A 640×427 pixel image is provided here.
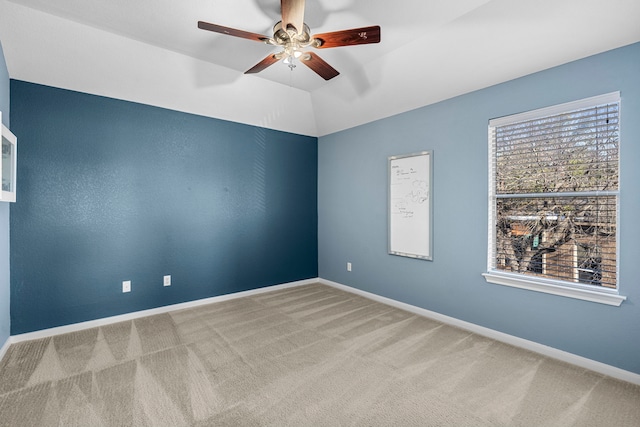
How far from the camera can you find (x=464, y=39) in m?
2.63

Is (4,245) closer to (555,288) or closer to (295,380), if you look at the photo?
(295,380)

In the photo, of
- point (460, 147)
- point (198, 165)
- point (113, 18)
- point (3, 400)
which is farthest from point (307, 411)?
point (113, 18)

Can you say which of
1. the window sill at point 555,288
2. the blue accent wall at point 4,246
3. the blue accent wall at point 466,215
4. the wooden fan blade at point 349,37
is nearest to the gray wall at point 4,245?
the blue accent wall at point 4,246

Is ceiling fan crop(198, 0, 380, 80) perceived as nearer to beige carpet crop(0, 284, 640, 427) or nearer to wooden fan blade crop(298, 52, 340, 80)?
wooden fan blade crop(298, 52, 340, 80)

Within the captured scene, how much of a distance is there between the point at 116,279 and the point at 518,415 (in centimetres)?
384

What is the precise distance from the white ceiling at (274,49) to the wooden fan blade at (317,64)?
0.37 meters

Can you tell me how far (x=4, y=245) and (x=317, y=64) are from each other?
10.5 ft

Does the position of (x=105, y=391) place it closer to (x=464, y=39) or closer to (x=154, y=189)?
(x=154, y=189)

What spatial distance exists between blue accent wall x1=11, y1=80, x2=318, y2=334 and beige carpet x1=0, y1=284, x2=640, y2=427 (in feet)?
1.65

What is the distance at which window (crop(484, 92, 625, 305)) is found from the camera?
2.36 m

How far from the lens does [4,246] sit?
2705 mm

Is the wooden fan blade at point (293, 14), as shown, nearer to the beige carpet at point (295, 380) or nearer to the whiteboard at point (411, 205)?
the whiteboard at point (411, 205)

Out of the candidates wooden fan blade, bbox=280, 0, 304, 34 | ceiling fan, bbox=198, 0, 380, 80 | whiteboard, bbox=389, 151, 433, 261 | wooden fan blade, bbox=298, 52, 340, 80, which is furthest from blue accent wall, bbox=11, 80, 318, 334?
wooden fan blade, bbox=280, 0, 304, 34

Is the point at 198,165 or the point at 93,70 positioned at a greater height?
the point at 93,70
